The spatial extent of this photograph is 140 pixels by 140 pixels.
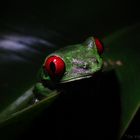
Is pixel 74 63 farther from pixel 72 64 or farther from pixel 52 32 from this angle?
pixel 52 32

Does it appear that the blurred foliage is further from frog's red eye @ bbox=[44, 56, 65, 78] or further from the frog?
frog's red eye @ bbox=[44, 56, 65, 78]

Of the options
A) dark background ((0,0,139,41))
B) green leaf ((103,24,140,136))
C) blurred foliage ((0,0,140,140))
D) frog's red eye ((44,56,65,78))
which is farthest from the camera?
dark background ((0,0,139,41))

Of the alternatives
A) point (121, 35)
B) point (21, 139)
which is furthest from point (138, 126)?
point (21, 139)

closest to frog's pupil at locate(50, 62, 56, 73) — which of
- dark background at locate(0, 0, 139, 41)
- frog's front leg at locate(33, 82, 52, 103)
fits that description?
frog's front leg at locate(33, 82, 52, 103)

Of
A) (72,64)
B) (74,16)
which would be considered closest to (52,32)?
(74,16)

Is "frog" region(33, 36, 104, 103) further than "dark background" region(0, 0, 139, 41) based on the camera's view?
No

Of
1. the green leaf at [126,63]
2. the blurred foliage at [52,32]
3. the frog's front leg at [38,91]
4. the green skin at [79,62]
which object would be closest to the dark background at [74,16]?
the blurred foliage at [52,32]

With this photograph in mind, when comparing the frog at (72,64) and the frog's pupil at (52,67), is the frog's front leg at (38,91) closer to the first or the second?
the frog at (72,64)
